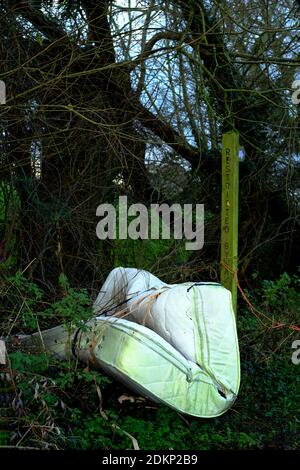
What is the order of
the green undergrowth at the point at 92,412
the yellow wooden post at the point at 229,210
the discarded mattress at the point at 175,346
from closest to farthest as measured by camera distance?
1. the green undergrowth at the point at 92,412
2. the discarded mattress at the point at 175,346
3. the yellow wooden post at the point at 229,210

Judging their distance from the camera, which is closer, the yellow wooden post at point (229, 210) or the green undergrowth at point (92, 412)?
the green undergrowth at point (92, 412)

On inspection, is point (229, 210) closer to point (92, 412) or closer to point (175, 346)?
point (175, 346)

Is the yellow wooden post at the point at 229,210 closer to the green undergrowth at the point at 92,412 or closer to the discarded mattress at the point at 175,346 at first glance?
the green undergrowth at the point at 92,412

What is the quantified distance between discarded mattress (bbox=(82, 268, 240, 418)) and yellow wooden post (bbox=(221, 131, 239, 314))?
135 centimetres

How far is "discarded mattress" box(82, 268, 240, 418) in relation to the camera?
12.7ft

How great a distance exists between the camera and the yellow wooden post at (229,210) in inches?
234

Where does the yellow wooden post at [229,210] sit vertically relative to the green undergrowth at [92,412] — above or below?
above

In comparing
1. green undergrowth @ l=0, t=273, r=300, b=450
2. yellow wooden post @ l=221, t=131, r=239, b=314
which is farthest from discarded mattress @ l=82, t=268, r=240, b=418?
yellow wooden post @ l=221, t=131, r=239, b=314

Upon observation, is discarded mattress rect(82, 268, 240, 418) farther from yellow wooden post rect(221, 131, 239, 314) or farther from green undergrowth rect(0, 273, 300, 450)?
yellow wooden post rect(221, 131, 239, 314)

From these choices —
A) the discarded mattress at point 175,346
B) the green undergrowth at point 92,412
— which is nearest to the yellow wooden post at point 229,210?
the green undergrowth at point 92,412

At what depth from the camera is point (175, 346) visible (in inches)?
166

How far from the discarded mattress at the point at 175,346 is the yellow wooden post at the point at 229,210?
135cm

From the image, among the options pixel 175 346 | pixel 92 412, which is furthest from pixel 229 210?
pixel 92 412

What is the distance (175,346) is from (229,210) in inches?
83.7
